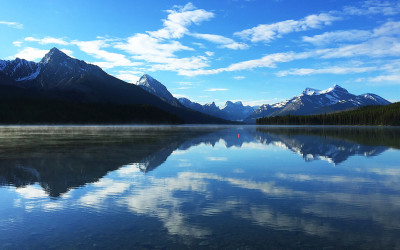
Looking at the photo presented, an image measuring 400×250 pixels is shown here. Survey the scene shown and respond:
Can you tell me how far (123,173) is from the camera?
2438 centimetres

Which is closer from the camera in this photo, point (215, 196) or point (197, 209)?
point (197, 209)

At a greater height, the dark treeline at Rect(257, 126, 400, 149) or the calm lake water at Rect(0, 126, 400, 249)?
the dark treeline at Rect(257, 126, 400, 149)

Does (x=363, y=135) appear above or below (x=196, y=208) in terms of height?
above

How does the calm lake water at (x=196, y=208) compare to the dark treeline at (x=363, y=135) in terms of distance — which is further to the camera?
the dark treeline at (x=363, y=135)

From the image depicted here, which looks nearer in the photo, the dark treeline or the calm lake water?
the calm lake water

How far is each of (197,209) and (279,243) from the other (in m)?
5.11

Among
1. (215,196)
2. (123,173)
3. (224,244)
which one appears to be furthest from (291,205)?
(123,173)

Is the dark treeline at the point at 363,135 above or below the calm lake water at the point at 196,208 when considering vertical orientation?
above

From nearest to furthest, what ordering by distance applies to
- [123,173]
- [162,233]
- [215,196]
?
[162,233] → [215,196] → [123,173]

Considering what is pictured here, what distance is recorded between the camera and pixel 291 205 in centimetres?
1538

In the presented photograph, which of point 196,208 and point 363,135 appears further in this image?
point 363,135

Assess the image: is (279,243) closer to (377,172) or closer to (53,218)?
(53,218)

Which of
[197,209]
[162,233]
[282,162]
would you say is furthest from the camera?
[282,162]

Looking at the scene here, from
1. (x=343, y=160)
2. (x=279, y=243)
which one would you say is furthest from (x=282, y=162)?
(x=279, y=243)
